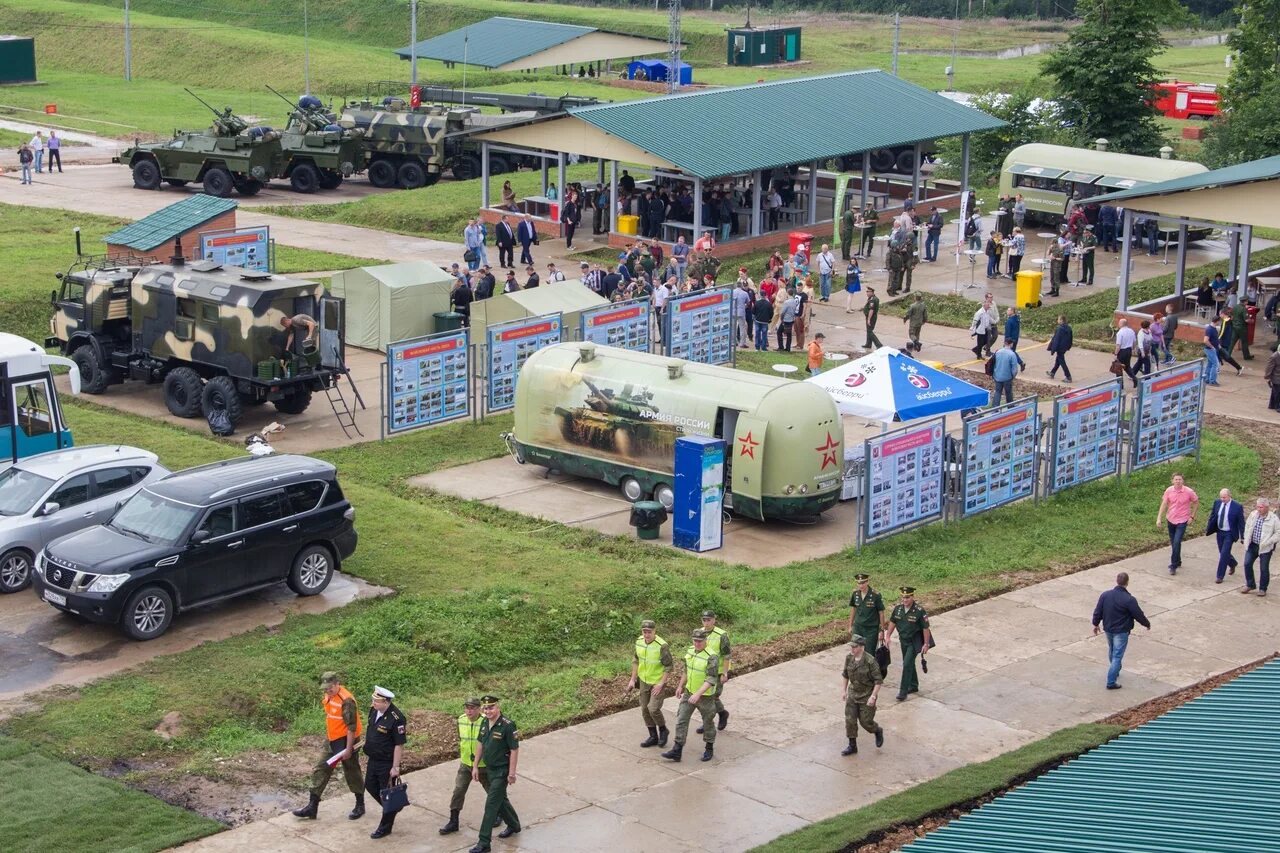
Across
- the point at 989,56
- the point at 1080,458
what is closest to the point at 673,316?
the point at 1080,458

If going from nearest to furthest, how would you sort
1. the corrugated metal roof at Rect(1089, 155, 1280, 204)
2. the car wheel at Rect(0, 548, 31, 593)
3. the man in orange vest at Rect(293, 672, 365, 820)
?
the man in orange vest at Rect(293, 672, 365, 820), the car wheel at Rect(0, 548, 31, 593), the corrugated metal roof at Rect(1089, 155, 1280, 204)

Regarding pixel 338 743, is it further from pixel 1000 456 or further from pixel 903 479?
pixel 1000 456

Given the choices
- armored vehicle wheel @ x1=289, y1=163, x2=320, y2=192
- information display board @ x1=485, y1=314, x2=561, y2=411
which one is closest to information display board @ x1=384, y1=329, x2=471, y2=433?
information display board @ x1=485, y1=314, x2=561, y2=411

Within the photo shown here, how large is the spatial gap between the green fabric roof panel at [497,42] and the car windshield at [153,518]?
174 feet

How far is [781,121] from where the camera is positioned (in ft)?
149

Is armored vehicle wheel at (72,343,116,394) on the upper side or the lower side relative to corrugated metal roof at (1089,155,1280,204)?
lower

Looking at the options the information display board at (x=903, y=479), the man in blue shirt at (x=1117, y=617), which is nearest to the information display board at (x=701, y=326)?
the information display board at (x=903, y=479)

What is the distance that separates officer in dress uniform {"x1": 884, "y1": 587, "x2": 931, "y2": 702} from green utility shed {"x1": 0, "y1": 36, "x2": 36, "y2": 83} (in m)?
65.1

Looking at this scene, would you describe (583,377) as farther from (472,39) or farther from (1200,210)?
(472,39)

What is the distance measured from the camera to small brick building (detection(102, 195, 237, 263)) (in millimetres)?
36000

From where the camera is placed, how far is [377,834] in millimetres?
15008

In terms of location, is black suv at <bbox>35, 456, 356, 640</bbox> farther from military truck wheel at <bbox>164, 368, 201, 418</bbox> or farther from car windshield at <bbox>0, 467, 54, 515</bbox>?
military truck wheel at <bbox>164, 368, 201, 418</bbox>

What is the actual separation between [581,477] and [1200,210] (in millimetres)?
16003

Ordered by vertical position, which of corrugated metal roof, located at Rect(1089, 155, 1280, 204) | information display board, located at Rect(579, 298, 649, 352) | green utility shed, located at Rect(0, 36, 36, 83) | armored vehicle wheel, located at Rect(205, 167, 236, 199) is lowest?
information display board, located at Rect(579, 298, 649, 352)
